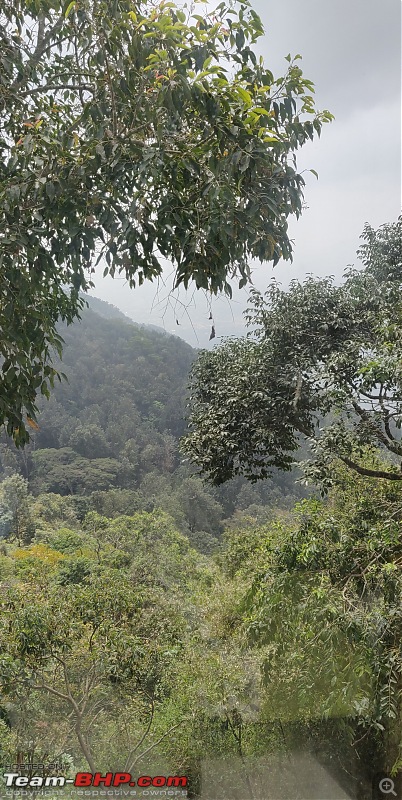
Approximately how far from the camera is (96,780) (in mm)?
2697

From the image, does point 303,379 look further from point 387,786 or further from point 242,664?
point 387,786

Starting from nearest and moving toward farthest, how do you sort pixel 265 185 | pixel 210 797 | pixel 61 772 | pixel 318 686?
pixel 265 185
pixel 318 686
pixel 61 772
pixel 210 797

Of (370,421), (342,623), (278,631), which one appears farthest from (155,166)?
(278,631)

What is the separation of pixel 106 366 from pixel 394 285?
8.00 meters

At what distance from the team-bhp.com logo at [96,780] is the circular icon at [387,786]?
0.96m

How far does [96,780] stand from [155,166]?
2722 mm

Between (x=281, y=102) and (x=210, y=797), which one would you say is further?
(x=210, y=797)

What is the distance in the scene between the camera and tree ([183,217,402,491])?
264 centimetres

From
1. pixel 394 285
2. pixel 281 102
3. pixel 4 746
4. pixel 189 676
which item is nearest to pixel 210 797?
pixel 189 676

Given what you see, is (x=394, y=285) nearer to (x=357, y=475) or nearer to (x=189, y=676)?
(x=357, y=475)

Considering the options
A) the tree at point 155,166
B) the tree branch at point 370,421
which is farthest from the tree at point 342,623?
the tree at point 155,166

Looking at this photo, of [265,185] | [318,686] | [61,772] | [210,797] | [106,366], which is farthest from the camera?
[106,366]

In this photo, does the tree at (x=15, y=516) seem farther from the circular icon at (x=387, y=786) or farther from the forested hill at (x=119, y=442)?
the circular icon at (x=387, y=786)

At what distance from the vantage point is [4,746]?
2.79 m
